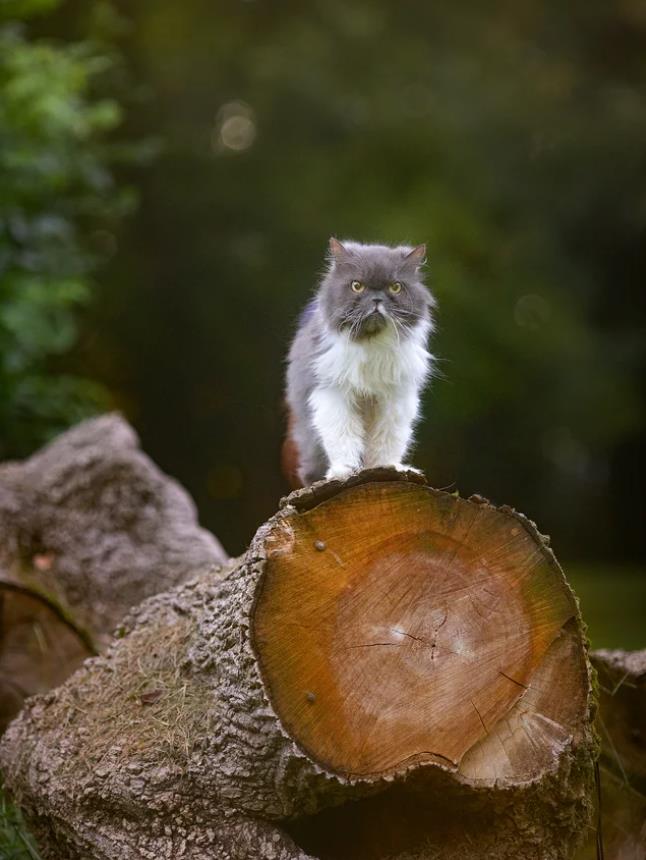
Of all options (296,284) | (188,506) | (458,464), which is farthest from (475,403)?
(188,506)

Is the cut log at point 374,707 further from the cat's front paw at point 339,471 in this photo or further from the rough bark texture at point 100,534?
the rough bark texture at point 100,534

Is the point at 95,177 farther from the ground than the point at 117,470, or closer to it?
farther from the ground

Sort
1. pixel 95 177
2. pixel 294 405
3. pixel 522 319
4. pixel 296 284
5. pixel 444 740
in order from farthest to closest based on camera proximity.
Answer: pixel 522 319 → pixel 296 284 → pixel 95 177 → pixel 294 405 → pixel 444 740

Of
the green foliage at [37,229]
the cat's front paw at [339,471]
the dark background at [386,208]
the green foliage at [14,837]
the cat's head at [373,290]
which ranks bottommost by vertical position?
the green foliage at [14,837]

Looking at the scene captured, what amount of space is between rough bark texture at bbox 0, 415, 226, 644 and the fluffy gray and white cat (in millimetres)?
1630

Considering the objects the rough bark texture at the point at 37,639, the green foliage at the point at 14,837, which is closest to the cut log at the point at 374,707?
the green foliage at the point at 14,837

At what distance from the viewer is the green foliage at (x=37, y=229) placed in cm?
725

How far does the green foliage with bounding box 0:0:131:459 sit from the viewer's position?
23.8 ft

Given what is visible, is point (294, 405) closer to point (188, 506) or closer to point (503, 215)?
point (188, 506)

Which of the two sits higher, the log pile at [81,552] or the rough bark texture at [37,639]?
the log pile at [81,552]

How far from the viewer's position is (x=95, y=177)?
27.9ft

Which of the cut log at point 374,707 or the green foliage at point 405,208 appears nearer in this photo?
the cut log at point 374,707

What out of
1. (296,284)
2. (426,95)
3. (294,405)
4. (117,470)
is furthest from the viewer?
(426,95)

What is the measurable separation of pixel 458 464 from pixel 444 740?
825cm
